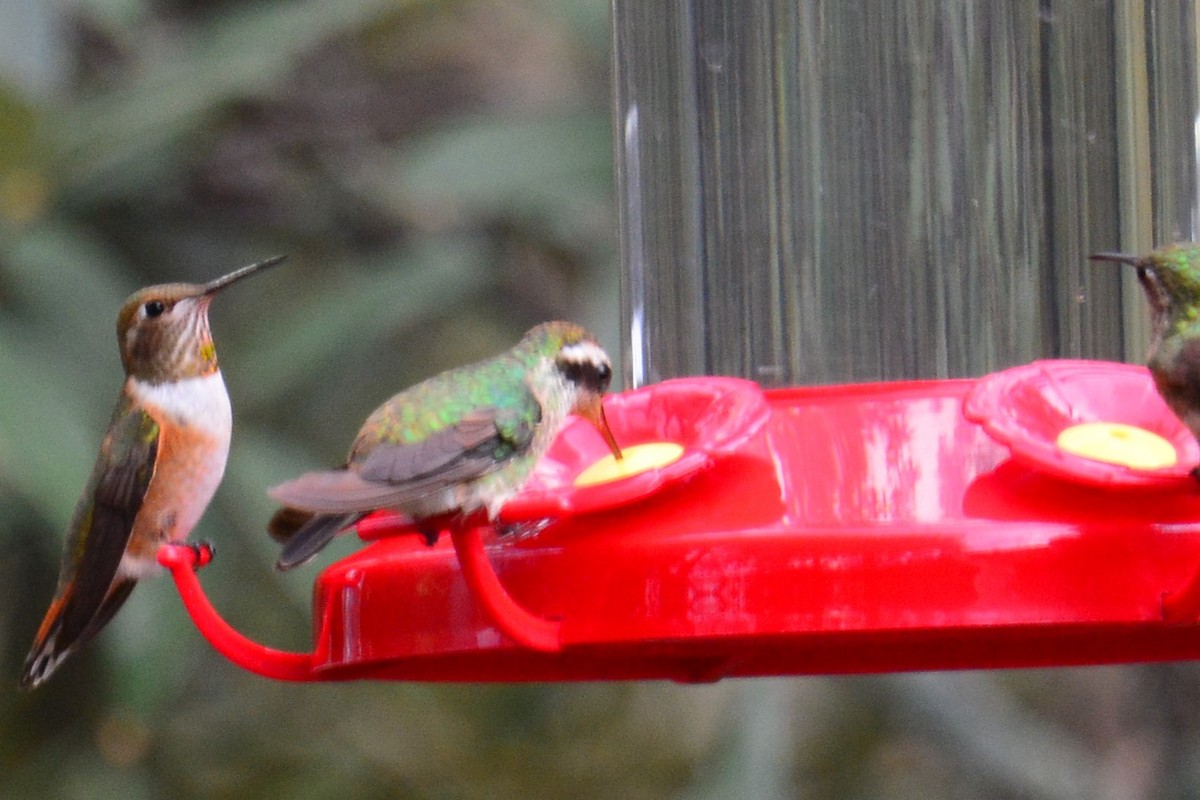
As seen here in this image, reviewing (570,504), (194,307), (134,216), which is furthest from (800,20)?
(134,216)

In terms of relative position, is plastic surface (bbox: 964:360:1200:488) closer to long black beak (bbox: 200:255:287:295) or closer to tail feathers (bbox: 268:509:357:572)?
tail feathers (bbox: 268:509:357:572)

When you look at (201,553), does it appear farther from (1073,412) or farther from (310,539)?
(1073,412)

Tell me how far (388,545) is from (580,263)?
361 cm

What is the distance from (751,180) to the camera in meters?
3.63

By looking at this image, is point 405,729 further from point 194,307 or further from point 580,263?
point 194,307

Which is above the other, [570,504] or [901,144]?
[901,144]

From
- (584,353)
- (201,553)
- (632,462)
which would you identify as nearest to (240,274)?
(201,553)

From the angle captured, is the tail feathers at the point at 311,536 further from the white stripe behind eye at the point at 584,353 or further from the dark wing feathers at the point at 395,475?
the white stripe behind eye at the point at 584,353

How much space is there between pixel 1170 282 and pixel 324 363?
3481 millimetres

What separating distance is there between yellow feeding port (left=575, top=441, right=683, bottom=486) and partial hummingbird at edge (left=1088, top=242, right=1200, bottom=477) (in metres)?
0.72

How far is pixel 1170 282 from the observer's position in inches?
124

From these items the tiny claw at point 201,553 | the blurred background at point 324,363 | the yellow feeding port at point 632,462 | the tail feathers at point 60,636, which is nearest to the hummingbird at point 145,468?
the tail feathers at point 60,636

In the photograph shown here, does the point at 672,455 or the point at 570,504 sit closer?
the point at 570,504

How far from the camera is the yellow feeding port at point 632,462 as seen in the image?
3.04 meters
